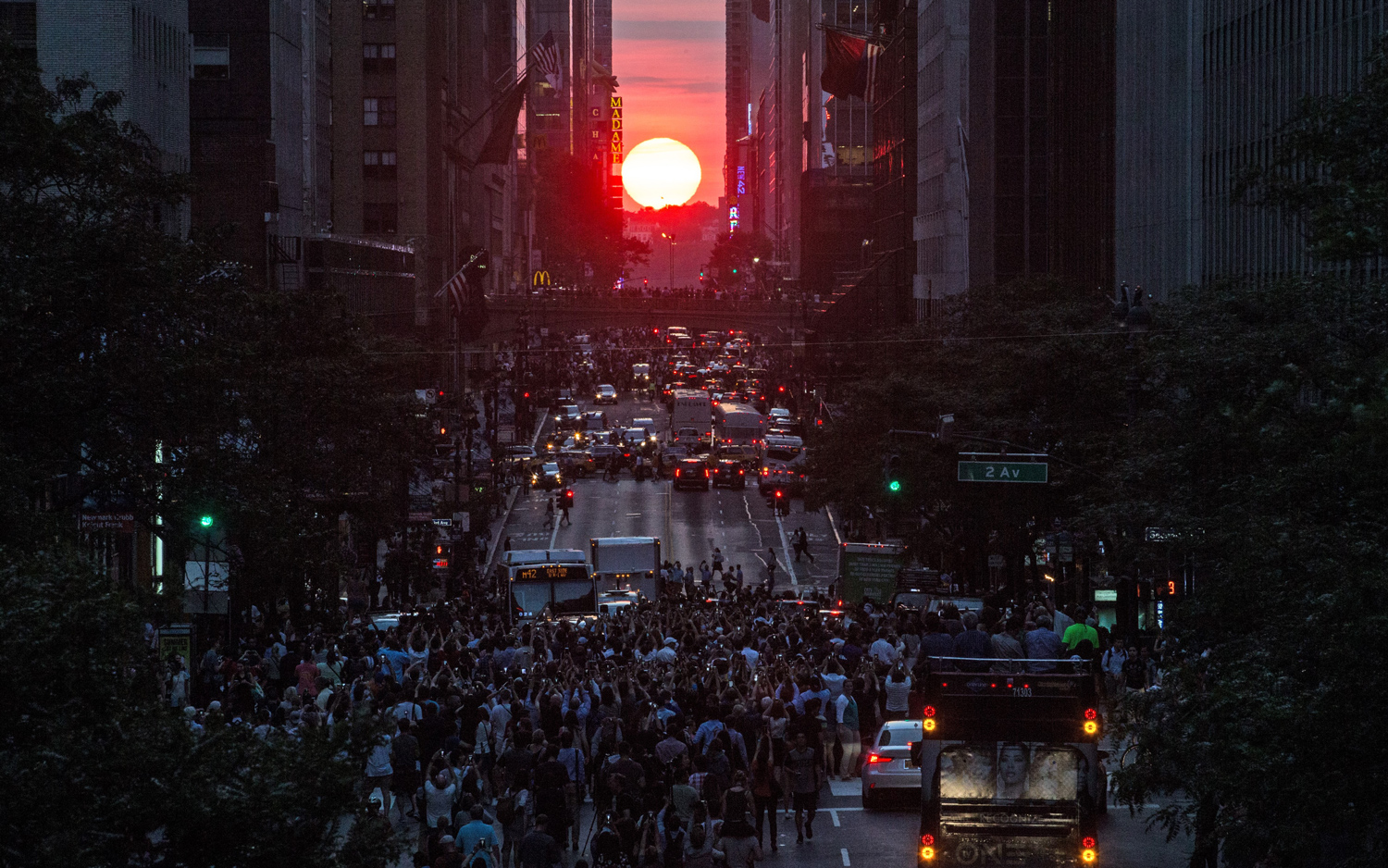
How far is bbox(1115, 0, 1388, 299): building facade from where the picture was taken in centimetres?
4647

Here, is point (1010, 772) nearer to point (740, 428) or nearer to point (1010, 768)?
point (1010, 768)

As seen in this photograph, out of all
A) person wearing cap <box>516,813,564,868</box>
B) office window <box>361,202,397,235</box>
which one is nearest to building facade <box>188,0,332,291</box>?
office window <box>361,202,397,235</box>

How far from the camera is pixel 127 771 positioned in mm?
9938

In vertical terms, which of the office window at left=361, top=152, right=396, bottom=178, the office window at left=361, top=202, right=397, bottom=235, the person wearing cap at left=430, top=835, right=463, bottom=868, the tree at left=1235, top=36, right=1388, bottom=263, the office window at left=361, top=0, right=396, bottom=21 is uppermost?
the office window at left=361, top=0, right=396, bottom=21

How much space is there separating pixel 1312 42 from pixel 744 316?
340ft

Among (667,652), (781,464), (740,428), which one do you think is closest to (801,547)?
(781,464)

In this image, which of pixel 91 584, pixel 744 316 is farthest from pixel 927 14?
pixel 91 584

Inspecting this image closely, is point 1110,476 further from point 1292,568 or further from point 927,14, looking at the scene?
point 927,14

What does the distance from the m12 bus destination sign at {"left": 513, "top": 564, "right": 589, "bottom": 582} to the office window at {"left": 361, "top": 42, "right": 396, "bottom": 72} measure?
84.6 m

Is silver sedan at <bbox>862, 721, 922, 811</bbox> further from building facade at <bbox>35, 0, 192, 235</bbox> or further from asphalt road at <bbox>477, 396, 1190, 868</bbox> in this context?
building facade at <bbox>35, 0, 192, 235</bbox>

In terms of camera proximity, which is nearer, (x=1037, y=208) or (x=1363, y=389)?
(x=1363, y=389)

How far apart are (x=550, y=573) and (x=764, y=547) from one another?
2790 centimetres

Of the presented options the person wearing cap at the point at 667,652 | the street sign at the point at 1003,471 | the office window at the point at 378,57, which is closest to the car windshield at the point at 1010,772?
the person wearing cap at the point at 667,652

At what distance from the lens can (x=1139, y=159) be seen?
210 feet
